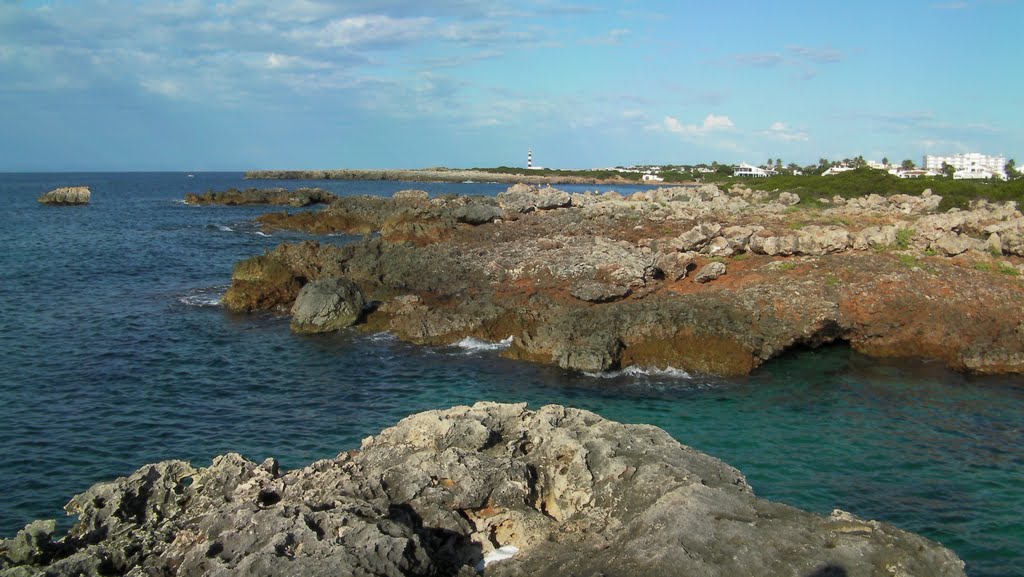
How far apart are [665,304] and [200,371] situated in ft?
46.4

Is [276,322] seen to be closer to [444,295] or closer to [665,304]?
[444,295]

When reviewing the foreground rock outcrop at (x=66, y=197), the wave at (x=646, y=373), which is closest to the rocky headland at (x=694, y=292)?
the wave at (x=646, y=373)

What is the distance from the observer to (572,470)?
9.62 m

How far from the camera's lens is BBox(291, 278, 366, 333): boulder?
25.2m

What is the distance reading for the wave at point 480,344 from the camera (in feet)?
74.0

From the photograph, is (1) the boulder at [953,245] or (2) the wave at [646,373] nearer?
(2) the wave at [646,373]

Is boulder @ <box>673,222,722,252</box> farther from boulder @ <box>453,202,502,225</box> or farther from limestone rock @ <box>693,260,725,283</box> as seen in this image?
boulder @ <box>453,202,502,225</box>

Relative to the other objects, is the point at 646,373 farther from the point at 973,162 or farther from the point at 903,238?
the point at 973,162

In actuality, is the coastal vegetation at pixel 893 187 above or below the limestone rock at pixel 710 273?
above

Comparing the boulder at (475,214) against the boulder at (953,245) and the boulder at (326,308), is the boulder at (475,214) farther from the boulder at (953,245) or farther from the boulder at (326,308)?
the boulder at (953,245)

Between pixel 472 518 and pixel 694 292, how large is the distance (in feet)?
56.2

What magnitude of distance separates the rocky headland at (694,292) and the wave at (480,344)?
385 mm

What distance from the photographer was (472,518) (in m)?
8.94

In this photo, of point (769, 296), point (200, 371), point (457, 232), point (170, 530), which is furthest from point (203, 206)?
point (170, 530)
